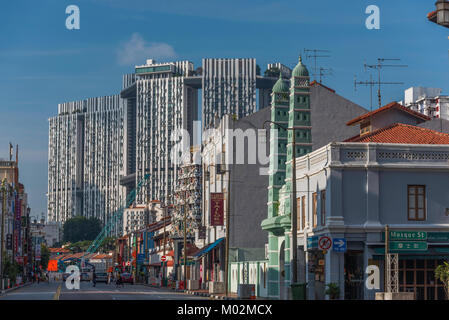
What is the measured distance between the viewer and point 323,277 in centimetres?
5284

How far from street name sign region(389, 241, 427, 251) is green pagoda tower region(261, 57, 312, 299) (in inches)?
418

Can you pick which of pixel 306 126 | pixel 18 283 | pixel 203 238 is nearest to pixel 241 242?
pixel 203 238

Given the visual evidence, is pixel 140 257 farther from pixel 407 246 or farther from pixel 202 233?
pixel 407 246

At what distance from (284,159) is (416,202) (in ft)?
51.7

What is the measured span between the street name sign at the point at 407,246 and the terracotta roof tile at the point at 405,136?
864 cm

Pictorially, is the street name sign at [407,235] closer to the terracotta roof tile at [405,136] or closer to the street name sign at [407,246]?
the street name sign at [407,246]

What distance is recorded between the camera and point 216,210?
82562mm

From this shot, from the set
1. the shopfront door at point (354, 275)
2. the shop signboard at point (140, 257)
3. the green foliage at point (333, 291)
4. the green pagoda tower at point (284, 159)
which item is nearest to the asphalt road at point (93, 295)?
the green pagoda tower at point (284, 159)

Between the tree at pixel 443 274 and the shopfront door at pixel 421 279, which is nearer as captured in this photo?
the tree at pixel 443 274

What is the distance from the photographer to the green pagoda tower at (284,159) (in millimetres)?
60688

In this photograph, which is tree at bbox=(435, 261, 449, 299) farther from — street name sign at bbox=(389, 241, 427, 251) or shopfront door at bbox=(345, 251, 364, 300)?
shopfront door at bbox=(345, 251, 364, 300)

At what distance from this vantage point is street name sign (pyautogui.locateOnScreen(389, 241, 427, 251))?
162 feet

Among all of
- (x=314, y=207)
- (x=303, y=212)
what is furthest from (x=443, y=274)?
(x=303, y=212)
